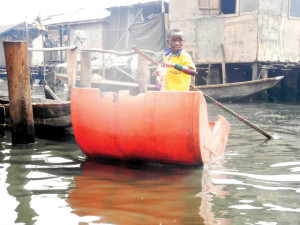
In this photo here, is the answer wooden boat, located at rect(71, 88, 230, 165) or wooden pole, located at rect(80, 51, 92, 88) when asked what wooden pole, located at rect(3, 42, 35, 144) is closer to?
wooden boat, located at rect(71, 88, 230, 165)

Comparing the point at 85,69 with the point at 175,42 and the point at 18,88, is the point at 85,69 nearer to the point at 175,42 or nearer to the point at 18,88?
the point at 18,88

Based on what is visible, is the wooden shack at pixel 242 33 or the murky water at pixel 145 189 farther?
the wooden shack at pixel 242 33

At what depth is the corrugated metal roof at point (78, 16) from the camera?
83.9 ft

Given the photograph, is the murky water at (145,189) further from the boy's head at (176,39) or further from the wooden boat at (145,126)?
the boy's head at (176,39)

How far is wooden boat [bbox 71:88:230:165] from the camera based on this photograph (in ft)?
12.7

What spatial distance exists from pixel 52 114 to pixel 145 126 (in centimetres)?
314

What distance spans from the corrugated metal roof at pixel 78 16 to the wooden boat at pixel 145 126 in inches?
838

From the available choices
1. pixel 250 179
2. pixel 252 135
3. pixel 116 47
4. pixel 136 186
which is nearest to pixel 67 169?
pixel 136 186

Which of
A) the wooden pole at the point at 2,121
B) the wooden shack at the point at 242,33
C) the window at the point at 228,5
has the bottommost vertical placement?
the wooden pole at the point at 2,121

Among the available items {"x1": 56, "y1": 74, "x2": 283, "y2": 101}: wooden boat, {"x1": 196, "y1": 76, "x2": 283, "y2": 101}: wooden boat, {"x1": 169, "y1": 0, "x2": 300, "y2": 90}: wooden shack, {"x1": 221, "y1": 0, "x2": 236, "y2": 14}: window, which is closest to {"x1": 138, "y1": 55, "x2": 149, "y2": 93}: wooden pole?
{"x1": 56, "y1": 74, "x2": 283, "y2": 101}: wooden boat

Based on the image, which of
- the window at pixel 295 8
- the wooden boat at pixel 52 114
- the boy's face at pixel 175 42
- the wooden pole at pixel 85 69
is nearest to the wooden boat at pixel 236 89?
the window at pixel 295 8

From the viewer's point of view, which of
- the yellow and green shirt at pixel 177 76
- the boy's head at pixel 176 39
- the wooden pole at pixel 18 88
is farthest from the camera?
the wooden pole at pixel 18 88

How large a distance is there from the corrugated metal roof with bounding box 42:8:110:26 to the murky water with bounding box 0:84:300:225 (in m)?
21.4

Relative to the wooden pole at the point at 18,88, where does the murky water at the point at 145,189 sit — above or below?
below
